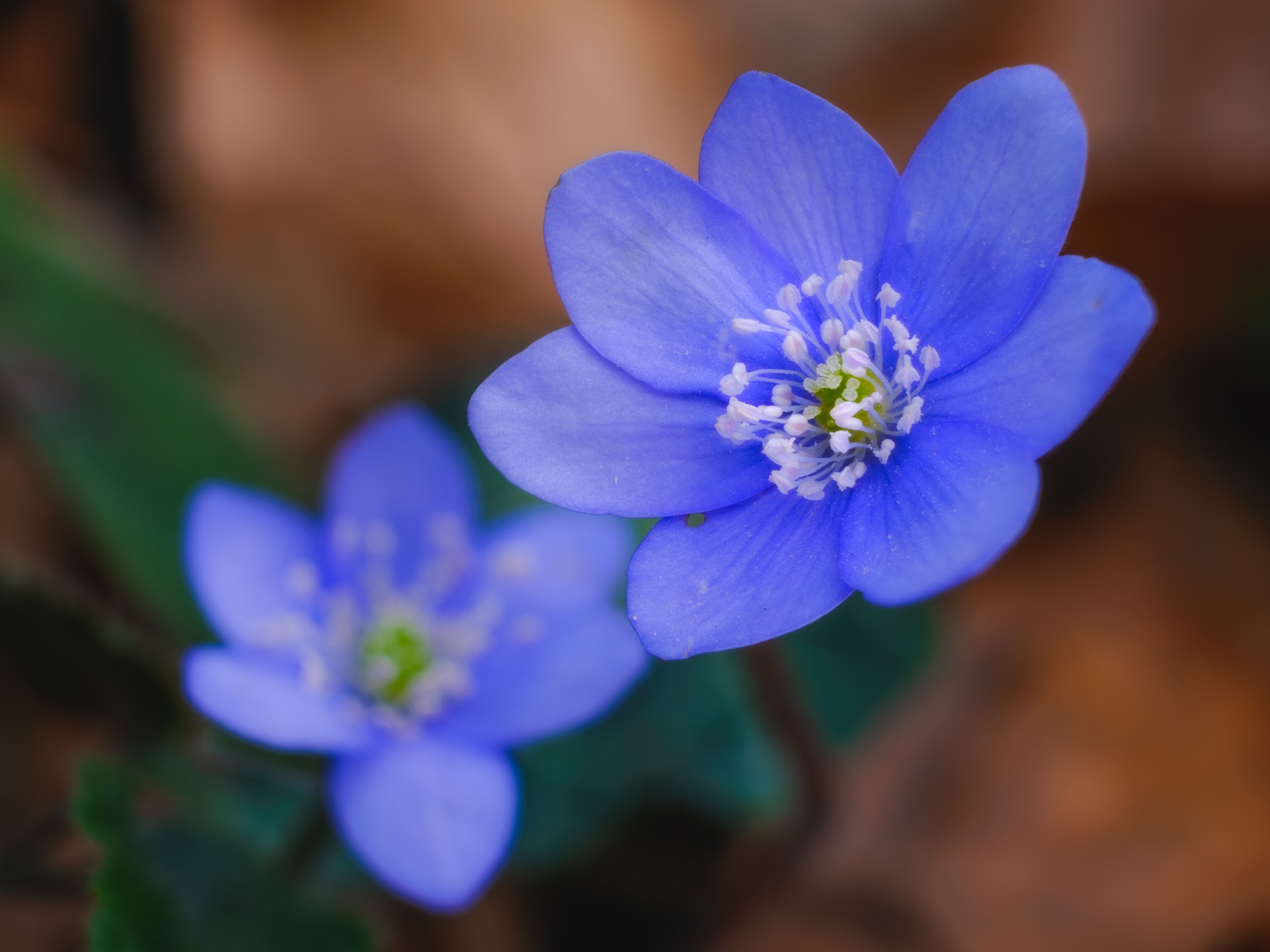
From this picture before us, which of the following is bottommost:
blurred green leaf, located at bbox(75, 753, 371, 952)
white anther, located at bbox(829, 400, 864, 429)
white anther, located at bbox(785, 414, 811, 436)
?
Answer: blurred green leaf, located at bbox(75, 753, 371, 952)

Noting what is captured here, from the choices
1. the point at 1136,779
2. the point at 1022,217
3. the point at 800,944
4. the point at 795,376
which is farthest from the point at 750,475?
the point at 1136,779

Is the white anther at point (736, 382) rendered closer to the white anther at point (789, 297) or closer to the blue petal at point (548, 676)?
the white anther at point (789, 297)

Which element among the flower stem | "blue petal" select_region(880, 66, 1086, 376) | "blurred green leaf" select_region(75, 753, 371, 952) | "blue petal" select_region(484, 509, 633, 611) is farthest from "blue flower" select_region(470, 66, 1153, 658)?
"blurred green leaf" select_region(75, 753, 371, 952)

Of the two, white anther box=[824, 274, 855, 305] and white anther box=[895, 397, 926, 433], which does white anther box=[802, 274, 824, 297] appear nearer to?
white anther box=[824, 274, 855, 305]

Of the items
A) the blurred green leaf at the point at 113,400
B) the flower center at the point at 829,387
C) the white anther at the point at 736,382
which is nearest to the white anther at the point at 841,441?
the flower center at the point at 829,387

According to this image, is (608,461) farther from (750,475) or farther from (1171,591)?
(1171,591)

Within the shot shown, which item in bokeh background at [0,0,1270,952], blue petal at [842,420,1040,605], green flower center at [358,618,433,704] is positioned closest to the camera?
blue petal at [842,420,1040,605]

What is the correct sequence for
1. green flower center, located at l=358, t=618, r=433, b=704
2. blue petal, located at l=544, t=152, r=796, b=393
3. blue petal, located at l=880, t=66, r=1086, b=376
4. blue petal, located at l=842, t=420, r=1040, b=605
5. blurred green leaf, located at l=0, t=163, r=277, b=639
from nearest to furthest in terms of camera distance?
blue petal, located at l=842, t=420, r=1040, b=605
blue petal, located at l=880, t=66, r=1086, b=376
blue petal, located at l=544, t=152, r=796, b=393
green flower center, located at l=358, t=618, r=433, b=704
blurred green leaf, located at l=0, t=163, r=277, b=639

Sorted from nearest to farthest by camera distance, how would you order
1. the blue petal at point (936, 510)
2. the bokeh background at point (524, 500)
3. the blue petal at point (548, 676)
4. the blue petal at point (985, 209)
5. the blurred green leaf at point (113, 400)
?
the blue petal at point (936, 510), the blue petal at point (985, 209), the blue petal at point (548, 676), the bokeh background at point (524, 500), the blurred green leaf at point (113, 400)
